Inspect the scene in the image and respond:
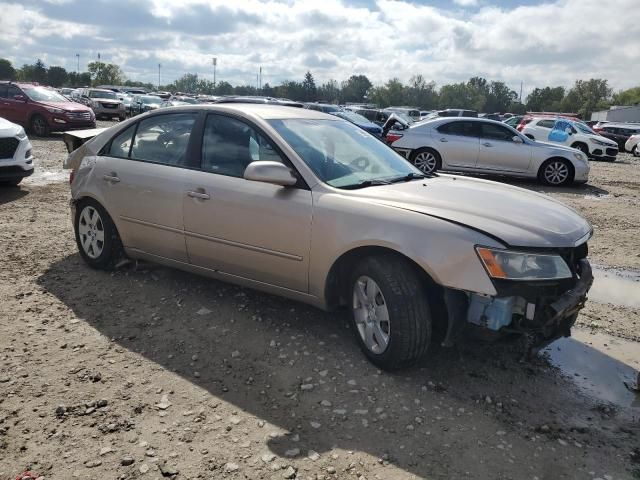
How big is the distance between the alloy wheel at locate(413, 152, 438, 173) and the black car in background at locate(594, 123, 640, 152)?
1938cm

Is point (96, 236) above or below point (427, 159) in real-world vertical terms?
below

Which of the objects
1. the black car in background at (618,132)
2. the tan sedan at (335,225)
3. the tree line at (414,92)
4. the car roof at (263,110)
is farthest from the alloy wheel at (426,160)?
the tree line at (414,92)

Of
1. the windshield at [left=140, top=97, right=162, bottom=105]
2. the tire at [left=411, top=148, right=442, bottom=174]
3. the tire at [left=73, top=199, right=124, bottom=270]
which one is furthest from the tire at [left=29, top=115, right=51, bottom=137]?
the windshield at [left=140, top=97, right=162, bottom=105]

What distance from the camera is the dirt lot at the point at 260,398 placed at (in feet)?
8.68

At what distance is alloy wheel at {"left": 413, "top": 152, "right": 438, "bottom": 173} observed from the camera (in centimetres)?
1274

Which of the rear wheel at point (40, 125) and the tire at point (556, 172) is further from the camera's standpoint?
the rear wheel at point (40, 125)

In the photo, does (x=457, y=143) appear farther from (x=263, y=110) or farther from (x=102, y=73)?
(x=102, y=73)

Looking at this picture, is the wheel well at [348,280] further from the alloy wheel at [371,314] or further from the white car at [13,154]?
the white car at [13,154]

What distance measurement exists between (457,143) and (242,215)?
31.5 feet

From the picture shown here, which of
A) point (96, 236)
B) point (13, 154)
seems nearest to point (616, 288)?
point (96, 236)

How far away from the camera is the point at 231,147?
164 inches

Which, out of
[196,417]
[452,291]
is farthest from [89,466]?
[452,291]

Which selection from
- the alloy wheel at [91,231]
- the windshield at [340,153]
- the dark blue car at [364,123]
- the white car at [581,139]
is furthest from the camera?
the white car at [581,139]

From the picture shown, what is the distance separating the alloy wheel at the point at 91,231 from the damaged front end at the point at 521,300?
337 centimetres
